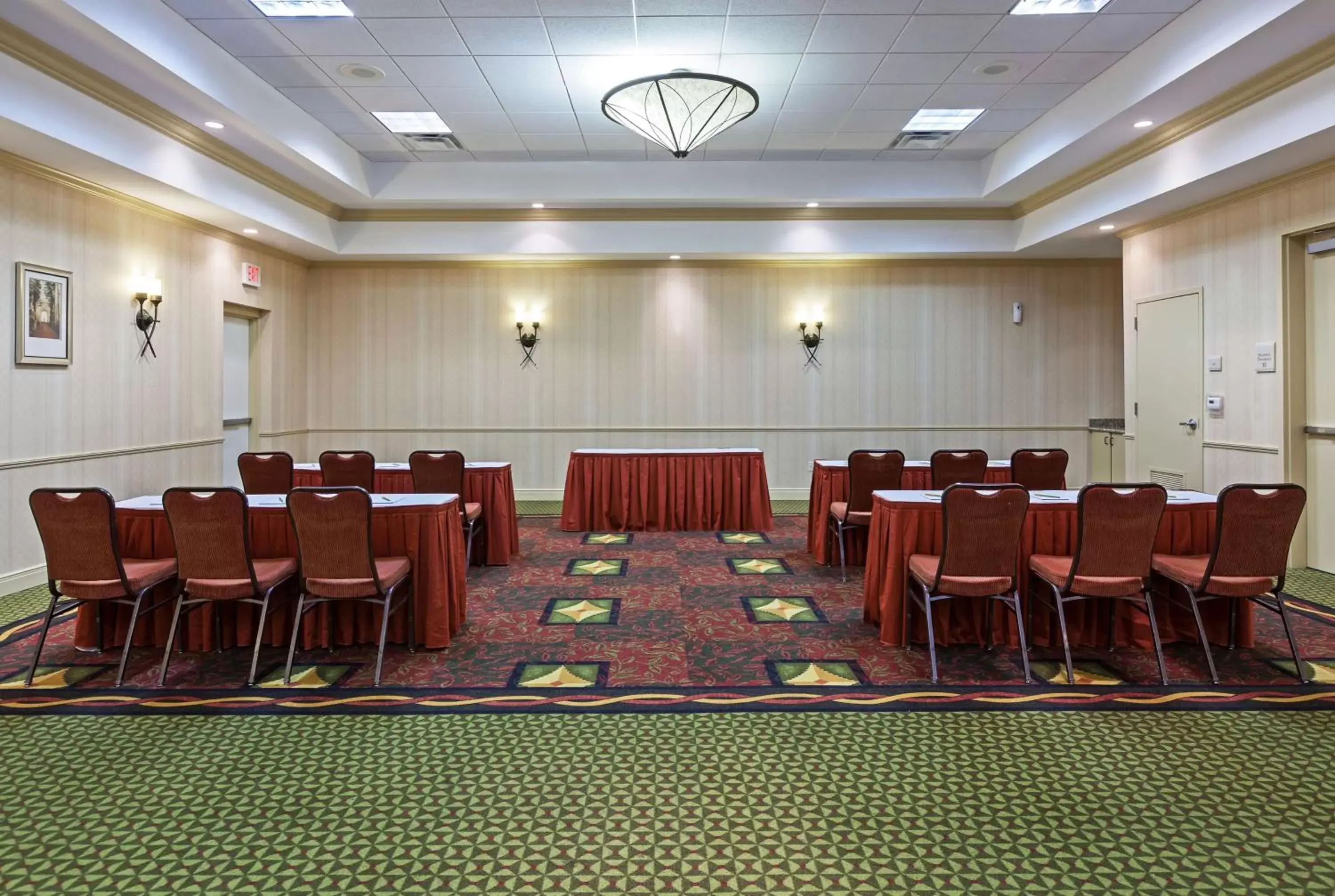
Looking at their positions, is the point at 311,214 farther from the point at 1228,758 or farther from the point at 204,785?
the point at 1228,758

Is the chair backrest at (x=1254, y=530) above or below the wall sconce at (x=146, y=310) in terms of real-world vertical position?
below

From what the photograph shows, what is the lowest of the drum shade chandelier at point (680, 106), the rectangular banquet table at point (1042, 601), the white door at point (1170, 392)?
the rectangular banquet table at point (1042, 601)

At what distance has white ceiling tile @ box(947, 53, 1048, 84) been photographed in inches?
226

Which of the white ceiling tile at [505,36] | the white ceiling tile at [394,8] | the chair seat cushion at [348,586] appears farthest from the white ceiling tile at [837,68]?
the chair seat cushion at [348,586]

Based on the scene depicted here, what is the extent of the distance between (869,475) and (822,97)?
356 centimetres

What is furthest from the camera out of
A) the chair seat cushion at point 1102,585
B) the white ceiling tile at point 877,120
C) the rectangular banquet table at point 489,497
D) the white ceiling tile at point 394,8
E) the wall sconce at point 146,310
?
the white ceiling tile at point 877,120

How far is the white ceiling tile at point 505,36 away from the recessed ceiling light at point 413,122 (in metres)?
1.62

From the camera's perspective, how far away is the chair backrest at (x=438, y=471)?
5.93 metres

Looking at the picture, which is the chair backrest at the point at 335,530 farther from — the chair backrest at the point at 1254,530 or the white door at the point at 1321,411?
the white door at the point at 1321,411

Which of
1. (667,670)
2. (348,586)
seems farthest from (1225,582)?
(348,586)

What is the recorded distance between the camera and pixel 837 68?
5.95 m

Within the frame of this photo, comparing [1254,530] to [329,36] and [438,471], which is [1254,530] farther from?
[329,36]

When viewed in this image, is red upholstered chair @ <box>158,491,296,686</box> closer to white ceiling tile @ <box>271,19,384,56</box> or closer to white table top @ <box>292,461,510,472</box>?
white table top @ <box>292,461,510,472</box>

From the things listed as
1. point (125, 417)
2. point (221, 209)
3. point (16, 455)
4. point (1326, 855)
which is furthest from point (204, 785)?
point (221, 209)
